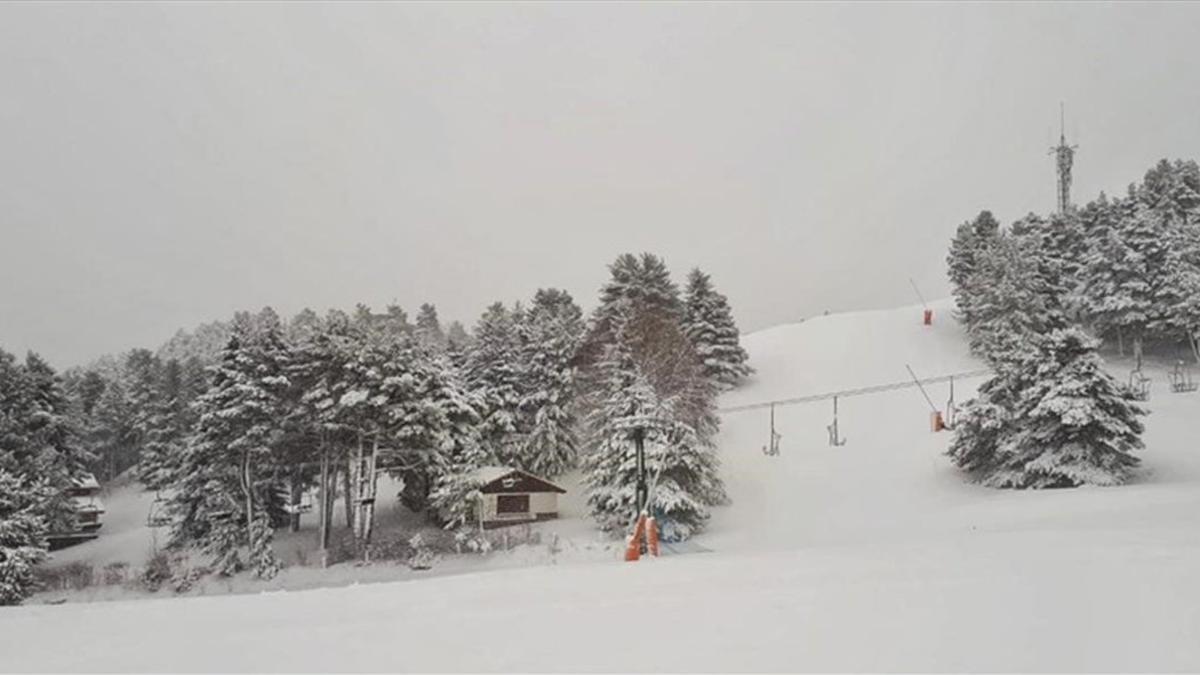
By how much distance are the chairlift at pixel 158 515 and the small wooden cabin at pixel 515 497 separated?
1431cm

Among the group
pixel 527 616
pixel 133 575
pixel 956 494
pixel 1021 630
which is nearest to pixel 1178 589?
pixel 1021 630

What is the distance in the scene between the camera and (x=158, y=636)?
703 cm

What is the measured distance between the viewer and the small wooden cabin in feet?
102

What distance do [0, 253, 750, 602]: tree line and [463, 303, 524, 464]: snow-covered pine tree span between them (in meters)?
0.10

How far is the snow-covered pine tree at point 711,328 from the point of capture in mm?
41062

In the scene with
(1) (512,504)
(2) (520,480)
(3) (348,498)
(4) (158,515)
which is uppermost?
(2) (520,480)

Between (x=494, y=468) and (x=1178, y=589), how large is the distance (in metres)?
27.8

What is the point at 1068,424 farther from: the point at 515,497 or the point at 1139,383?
the point at 515,497

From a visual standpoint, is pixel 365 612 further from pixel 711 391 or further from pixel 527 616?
pixel 711 391

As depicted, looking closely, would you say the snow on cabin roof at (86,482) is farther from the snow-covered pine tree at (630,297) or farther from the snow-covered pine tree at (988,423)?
the snow-covered pine tree at (988,423)

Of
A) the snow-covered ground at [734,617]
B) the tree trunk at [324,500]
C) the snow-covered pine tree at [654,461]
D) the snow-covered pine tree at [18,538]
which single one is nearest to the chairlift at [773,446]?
the snow-covered pine tree at [654,461]

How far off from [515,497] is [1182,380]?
31.9 metres

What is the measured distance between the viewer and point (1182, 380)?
34.2 m

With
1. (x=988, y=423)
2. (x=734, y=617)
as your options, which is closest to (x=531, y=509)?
(x=988, y=423)
